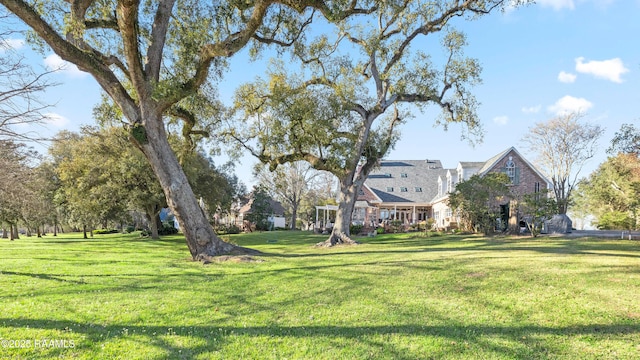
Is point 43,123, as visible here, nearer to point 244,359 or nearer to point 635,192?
point 244,359

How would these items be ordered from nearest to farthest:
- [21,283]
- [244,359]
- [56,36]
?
[244,359] < [21,283] < [56,36]

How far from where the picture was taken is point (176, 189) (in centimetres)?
1268

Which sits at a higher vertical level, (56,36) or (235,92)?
(235,92)

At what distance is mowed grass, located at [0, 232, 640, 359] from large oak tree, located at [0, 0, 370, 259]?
3816mm

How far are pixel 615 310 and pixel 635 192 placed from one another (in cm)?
1771

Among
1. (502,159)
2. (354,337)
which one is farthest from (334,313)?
(502,159)

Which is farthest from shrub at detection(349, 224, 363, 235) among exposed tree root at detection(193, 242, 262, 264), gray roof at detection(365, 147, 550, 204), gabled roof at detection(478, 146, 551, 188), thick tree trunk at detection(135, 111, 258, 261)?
thick tree trunk at detection(135, 111, 258, 261)

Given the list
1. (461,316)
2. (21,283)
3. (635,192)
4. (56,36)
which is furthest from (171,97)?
(635,192)

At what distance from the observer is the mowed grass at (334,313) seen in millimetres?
4645

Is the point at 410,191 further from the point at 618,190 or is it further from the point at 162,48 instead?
the point at 162,48

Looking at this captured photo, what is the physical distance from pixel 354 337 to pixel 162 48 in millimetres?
12137

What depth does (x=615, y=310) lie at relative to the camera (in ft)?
18.7

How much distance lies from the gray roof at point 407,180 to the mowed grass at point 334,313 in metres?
29.6

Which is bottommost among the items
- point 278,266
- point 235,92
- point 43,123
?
point 278,266
